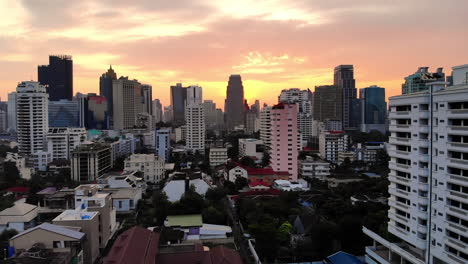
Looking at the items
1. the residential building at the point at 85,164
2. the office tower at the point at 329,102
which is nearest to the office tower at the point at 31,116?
the residential building at the point at 85,164

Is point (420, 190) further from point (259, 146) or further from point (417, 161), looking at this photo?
point (259, 146)

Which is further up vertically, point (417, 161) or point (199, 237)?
point (417, 161)

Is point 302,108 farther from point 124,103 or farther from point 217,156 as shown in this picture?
point 124,103

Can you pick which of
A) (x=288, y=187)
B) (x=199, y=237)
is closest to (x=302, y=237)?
(x=199, y=237)

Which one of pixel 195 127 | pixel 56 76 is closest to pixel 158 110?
pixel 56 76

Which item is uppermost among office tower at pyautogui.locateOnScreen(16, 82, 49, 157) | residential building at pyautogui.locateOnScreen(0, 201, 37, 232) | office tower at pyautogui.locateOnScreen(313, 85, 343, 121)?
office tower at pyautogui.locateOnScreen(313, 85, 343, 121)

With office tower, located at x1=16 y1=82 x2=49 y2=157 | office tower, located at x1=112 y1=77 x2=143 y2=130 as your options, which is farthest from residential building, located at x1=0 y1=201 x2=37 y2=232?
office tower, located at x1=112 y1=77 x2=143 y2=130

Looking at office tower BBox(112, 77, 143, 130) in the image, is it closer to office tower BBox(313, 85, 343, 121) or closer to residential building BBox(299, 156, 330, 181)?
office tower BBox(313, 85, 343, 121)
